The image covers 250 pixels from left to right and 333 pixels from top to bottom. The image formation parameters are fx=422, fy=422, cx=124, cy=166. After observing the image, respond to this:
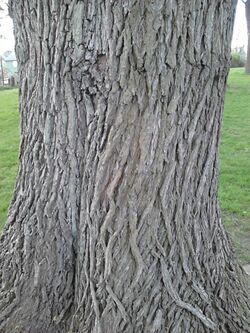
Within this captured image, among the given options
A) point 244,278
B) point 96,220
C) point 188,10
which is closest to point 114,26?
point 188,10

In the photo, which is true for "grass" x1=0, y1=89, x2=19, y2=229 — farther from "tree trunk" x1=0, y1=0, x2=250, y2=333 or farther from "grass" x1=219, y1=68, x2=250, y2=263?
"grass" x1=219, y1=68, x2=250, y2=263

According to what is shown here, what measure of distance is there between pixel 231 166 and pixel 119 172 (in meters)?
4.42

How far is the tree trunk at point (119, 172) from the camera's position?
6.23 feet

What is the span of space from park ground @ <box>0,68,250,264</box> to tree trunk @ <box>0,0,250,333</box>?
5.35 ft

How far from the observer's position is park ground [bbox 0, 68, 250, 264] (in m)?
4.23

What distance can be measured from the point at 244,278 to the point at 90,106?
1.53 m

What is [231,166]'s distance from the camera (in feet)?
20.1

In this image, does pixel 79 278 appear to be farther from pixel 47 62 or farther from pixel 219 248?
pixel 47 62

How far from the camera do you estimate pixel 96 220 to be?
6.86ft

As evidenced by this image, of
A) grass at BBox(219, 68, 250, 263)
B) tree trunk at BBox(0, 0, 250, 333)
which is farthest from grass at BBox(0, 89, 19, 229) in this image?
grass at BBox(219, 68, 250, 263)

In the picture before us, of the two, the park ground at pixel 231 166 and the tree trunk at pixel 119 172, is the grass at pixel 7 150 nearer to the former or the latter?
the park ground at pixel 231 166

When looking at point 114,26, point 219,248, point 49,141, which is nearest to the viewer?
point 114,26

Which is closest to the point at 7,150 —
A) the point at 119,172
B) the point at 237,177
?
the point at 237,177

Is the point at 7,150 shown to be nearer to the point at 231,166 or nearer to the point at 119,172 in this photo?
the point at 231,166
